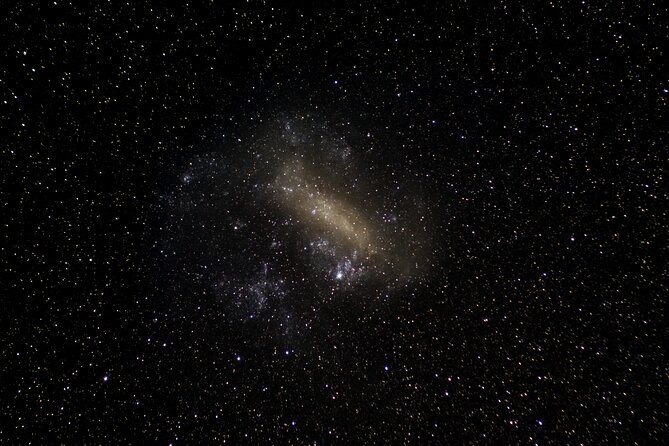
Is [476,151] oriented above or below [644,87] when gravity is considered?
above

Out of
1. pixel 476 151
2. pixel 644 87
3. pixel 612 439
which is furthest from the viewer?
pixel 476 151

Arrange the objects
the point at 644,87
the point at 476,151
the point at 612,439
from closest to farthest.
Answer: the point at 644,87, the point at 612,439, the point at 476,151

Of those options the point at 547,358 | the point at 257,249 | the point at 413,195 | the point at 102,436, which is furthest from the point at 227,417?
the point at 547,358

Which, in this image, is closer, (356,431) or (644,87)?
(644,87)

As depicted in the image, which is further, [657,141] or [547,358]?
[547,358]

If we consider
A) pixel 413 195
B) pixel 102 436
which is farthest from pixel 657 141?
pixel 102 436

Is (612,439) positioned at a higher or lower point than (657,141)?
lower

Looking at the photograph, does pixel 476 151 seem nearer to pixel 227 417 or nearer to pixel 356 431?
pixel 356 431

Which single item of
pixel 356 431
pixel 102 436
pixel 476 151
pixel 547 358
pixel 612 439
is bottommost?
pixel 612 439

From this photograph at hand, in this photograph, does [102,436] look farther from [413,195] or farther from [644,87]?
[644,87]
